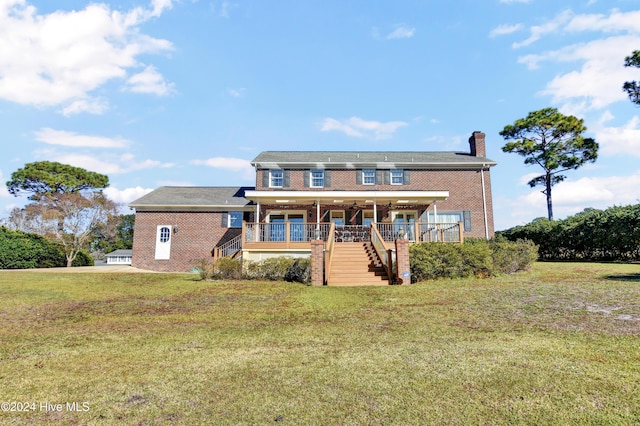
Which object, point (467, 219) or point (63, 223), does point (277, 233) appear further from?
point (63, 223)

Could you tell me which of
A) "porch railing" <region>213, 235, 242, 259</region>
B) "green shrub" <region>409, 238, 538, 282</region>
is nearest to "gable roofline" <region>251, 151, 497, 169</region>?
"porch railing" <region>213, 235, 242, 259</region>

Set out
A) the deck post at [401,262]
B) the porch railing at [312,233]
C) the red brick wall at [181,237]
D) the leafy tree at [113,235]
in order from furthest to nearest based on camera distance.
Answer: the leafy tree at [113,235] → the red brick wall at [181,237] → the porch railing at [312,233] → the deck post at [401,262]

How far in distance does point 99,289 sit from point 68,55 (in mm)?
6897

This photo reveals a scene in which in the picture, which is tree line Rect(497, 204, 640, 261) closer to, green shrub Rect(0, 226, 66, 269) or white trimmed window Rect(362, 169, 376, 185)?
white trimmed window Rect(362, 169, 376, 185)

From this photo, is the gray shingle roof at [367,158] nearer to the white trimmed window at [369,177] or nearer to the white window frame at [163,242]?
the white trimmed window at [369,177]

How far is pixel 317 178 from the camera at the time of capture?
22.7m

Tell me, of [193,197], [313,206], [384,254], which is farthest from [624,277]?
[193,197]

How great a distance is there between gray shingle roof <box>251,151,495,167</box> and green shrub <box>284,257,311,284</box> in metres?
11.0

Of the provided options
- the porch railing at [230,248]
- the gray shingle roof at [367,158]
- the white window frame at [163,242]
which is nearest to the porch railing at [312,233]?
the porch railing at [230,248]

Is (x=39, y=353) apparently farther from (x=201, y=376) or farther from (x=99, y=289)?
(x=99, y=289)

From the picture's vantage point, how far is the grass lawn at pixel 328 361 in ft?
9.23

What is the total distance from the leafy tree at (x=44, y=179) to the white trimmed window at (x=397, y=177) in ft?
123

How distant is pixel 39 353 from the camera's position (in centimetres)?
437

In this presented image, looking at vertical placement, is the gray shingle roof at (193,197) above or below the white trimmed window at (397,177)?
below
